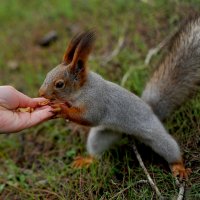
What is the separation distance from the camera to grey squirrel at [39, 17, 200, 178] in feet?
7.38

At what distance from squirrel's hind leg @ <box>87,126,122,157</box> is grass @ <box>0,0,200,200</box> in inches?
2.3

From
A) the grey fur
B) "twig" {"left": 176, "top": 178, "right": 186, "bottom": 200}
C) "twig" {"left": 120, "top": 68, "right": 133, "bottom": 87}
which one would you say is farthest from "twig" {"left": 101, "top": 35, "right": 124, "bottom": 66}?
"twig" {"left": 176, "top": 178, "right": 186, "bottom": 200}

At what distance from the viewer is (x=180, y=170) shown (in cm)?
226

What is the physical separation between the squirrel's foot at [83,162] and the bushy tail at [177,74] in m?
0.47

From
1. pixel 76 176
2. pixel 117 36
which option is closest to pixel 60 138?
pixel 76 176

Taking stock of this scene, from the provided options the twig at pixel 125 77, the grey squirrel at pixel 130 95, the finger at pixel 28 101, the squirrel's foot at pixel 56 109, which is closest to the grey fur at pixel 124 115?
the grey squirrel at pixel 130 95

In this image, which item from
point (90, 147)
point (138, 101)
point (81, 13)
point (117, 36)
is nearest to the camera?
point (138, 101)

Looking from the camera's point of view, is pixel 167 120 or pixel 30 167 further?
pixel 30 167

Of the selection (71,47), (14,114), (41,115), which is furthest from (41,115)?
(71,47)

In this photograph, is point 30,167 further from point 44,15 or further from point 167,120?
point 44,15

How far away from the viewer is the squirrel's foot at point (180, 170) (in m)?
2.24

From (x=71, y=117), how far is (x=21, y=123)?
256 mm

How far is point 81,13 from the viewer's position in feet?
13.4

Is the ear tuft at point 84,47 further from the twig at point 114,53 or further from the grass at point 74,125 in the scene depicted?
the twig at point 114,53
